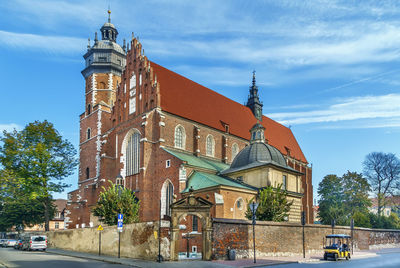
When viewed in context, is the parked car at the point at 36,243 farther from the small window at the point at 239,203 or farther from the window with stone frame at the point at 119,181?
the small window at the point at 239,203

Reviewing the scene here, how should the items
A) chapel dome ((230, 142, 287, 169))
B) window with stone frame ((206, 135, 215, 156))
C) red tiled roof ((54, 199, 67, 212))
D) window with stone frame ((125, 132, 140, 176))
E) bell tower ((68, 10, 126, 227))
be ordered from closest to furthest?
chapel dome ((230, 142, 287, 169))
window with stone frame ((125, 132, 140, 176))
window with stone frame ((206, 135, 215, 156))
bell tower ((68, 10, 126, 227))
red tiled roof ((54, 199, 67, 212))

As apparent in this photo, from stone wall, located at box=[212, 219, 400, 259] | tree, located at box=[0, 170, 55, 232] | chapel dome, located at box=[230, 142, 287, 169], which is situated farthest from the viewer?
tree, located at box=[0, 170, 55, 232]

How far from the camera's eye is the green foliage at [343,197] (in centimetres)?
5662

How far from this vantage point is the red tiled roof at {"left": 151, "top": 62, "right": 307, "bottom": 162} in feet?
125

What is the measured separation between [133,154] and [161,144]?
4.53 meters

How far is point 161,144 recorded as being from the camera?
3428 cm

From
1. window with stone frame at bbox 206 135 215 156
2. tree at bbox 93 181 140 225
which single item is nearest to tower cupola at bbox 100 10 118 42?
window with stone frame at bbox 206 135 215 156

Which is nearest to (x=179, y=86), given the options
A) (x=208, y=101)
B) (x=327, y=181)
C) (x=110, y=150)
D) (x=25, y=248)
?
(x=208, y=101)

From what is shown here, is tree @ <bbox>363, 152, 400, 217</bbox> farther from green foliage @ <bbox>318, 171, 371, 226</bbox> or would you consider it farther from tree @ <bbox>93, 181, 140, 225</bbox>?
tree @ <bbox>93, 181, 140, 225</bbox>

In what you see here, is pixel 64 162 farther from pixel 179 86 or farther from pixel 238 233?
pixel 238 233

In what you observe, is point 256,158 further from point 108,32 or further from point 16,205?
point 16,205

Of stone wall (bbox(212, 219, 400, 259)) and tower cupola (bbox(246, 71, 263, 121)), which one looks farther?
tower cupola (bbox(246, 71, 263, 121))

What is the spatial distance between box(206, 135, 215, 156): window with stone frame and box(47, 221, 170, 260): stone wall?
53.4 feet

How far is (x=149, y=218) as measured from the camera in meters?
32.8
